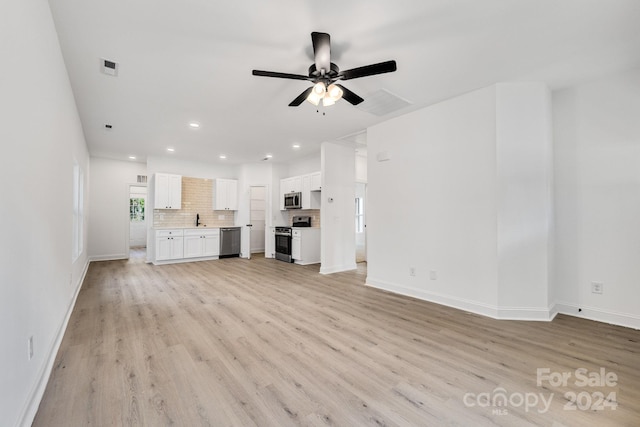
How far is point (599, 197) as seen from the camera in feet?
10.3

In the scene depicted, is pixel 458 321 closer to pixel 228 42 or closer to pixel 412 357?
pixel 412 357

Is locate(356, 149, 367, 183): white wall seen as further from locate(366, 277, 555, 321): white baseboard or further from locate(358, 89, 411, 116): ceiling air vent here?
locate(366, 277, 555, 321): white baseboard

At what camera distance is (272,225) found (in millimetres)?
7965

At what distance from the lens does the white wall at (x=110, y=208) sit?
7.28 metres

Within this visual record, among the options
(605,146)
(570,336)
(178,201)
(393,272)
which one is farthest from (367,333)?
(178,201)

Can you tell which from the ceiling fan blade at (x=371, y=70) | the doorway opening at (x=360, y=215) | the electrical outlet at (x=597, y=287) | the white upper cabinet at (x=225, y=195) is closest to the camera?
the ceiling fan blade at (x=371, y=70)

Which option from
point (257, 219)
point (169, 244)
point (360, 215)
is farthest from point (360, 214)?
point (169, 244)

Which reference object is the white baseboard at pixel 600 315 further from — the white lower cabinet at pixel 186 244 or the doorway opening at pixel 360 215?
the white lower cabinet at pixel 186 244

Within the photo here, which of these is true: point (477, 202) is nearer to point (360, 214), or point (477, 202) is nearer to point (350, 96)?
point (350, 96)

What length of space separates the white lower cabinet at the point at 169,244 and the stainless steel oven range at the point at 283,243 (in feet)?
8.08

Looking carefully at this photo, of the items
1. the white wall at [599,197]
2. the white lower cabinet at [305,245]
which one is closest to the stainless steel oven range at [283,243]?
the white lower cabinet at [305,245]

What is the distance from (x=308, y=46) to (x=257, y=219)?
289 inches

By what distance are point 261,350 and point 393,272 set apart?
2.55 meters

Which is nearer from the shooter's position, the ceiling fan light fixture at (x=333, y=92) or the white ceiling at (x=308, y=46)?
the white ceiling at (x=308, y=46)
